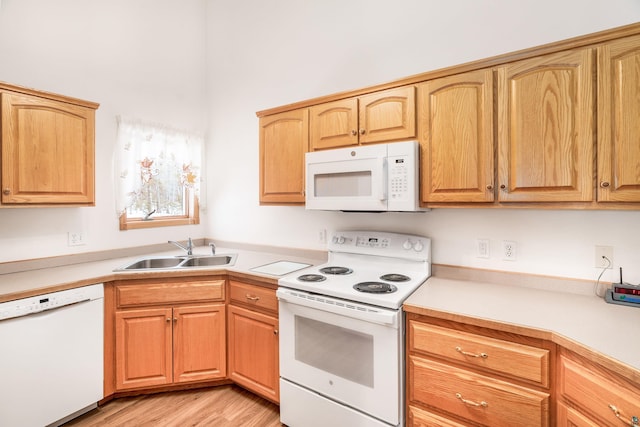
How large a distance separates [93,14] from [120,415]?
9.91ft

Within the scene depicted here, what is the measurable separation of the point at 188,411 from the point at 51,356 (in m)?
0.88

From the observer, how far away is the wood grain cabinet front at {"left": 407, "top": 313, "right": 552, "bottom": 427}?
126cm

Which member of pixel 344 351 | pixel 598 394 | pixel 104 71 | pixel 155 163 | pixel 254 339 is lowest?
pixel 254 339

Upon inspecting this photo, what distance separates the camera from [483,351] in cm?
135

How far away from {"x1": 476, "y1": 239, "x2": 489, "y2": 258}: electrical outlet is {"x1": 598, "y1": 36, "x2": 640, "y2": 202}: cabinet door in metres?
0.65

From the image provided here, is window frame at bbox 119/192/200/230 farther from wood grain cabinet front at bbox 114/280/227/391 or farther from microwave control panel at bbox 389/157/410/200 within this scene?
microwave control panel at bbox 389/157/410/200

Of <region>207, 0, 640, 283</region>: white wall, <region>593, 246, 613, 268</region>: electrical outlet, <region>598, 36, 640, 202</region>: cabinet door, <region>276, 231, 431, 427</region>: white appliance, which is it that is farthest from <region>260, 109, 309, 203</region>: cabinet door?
<region>593, 246, 613, 268</region>: electrical outlet

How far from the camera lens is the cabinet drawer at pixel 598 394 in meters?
0.99

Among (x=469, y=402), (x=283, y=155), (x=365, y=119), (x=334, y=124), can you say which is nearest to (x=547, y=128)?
(x=365, y=119)

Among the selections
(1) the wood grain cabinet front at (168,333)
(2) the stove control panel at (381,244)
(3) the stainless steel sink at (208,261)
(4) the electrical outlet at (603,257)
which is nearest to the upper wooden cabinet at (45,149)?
(1) the wood grain cabinet front at (168,333)

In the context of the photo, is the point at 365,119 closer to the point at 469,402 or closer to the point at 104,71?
the point at 469,402

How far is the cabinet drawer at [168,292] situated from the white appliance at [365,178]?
93 centimetres

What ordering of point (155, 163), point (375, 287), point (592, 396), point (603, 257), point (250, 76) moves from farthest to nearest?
point (250, 76) < point (155, 163) < point (375, 287) < point (603, 257) < point (592, 396)

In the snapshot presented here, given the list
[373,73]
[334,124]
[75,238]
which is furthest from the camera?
[75,238]
